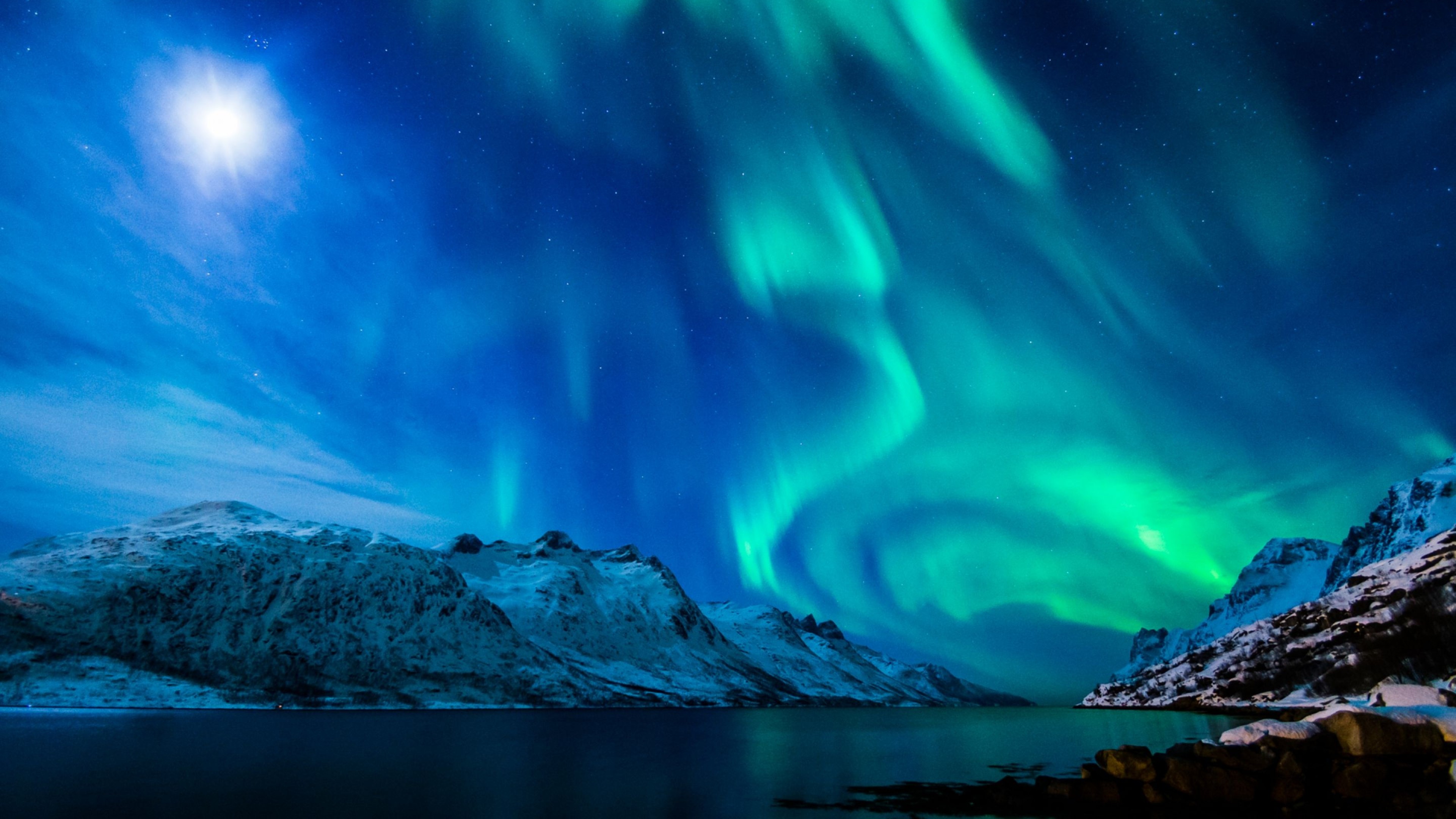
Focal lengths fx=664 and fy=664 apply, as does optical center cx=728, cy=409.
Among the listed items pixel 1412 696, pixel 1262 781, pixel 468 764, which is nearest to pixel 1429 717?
pixel 1262 781

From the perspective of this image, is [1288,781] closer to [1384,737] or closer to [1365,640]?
[1384,737]

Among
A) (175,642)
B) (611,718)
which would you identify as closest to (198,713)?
(175,642)

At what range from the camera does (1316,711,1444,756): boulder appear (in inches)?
1555

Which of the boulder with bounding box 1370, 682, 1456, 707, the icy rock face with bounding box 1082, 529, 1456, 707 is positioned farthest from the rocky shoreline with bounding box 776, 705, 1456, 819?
the icy rock face with bounding box 1082, 529, 1456, 707

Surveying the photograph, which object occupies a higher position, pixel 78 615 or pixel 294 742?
pixel 78 615

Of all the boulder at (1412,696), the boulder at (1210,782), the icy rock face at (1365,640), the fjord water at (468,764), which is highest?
the icy rock face at (1365,640)

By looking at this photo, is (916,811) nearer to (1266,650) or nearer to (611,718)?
(611,718)

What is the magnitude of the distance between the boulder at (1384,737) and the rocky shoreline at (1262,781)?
5 centimetres

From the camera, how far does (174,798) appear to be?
37469 mm

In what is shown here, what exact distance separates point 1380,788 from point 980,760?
1320 inches

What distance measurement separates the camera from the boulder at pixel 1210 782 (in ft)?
113

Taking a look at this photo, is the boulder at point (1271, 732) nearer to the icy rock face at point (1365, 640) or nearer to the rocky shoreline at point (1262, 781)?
the rocky shoreline at point (1262, 781)

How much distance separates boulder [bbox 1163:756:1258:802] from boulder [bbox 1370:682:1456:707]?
1182 inches

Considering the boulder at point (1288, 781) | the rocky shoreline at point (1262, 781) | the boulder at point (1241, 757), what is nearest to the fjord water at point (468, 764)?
the rocky shoreline at point (1262, 781)
